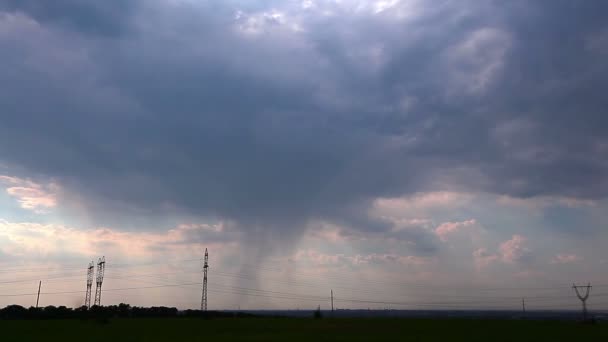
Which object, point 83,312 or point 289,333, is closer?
point 289,333

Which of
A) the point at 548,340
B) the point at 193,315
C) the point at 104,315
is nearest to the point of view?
the point at 548,340

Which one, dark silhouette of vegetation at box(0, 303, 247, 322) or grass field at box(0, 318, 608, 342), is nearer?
grass field at box(0, 318, 608, 342)

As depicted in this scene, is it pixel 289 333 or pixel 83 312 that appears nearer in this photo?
pixel 289 333

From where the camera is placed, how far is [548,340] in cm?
6581

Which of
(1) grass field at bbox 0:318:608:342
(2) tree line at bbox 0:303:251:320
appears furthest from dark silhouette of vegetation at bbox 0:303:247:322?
(1) grass field at bbox 0:318:608:342

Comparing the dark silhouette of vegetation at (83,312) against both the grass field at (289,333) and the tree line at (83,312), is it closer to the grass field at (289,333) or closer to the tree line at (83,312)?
the tree line at (83,312)

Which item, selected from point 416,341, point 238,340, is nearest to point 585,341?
point 416,341

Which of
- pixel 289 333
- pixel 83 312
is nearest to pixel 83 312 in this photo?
pixel 83 312

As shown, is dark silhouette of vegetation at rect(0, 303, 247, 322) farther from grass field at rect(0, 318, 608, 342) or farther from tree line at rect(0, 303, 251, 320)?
grass field at rect(0, 318, 608, 342)

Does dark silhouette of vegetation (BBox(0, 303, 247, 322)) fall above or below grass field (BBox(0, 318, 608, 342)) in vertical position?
above

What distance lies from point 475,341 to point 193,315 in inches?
4275

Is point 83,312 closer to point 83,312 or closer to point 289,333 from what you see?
point 83,312

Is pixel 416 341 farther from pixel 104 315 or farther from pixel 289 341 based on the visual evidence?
pixel 104 315

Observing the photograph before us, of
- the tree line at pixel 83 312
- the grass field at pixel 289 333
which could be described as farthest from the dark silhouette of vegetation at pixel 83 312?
the grass field at pixel 289 333
